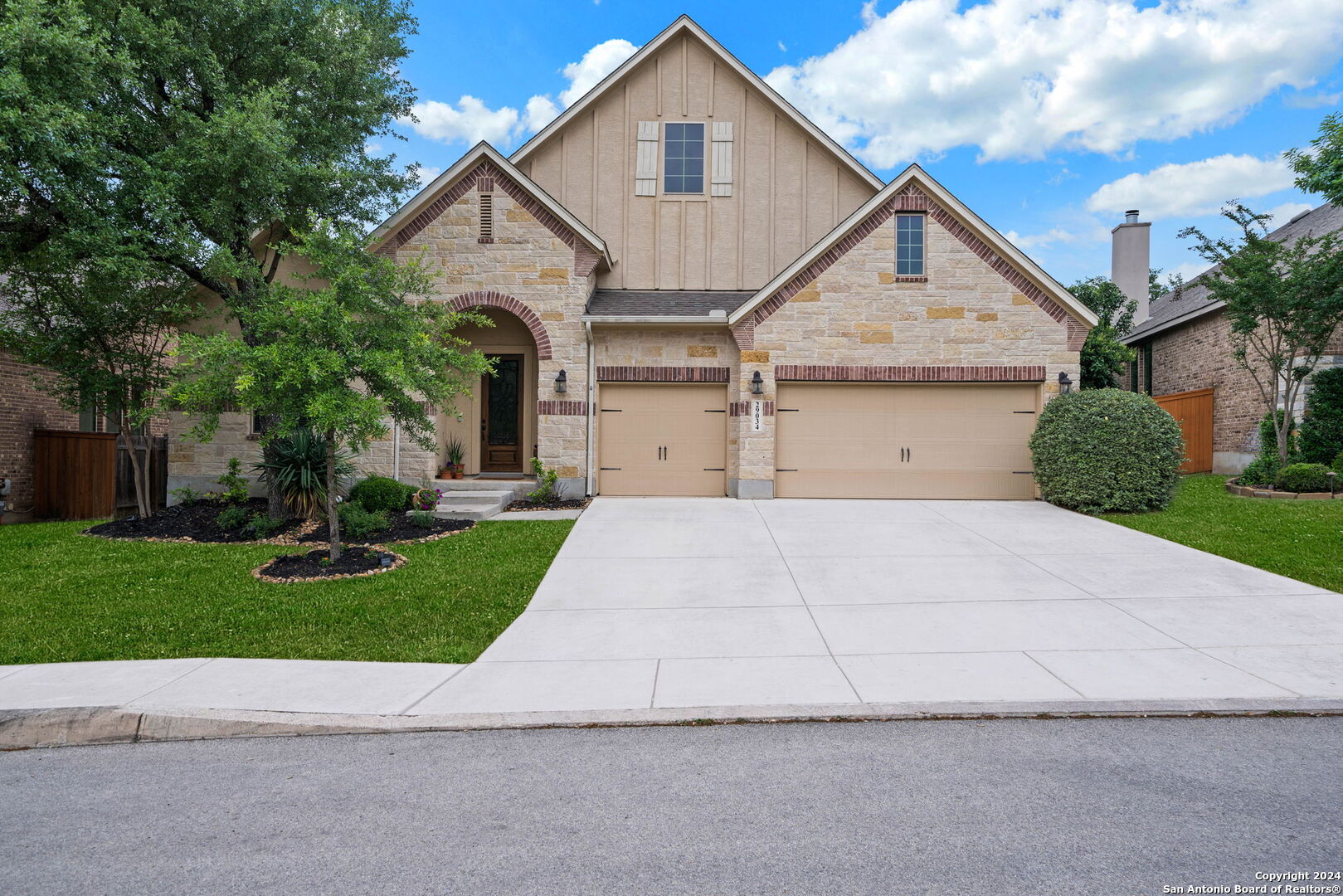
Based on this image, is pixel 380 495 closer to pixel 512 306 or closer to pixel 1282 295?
pixel 512 306

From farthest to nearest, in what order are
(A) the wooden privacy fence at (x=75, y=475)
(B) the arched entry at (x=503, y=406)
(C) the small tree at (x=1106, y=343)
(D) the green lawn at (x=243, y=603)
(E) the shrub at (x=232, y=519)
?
(C) the small tree at (x=1106, y=343)
(A) the wooden privacy fence at (x=75, y=475)
(B) the arched entry at (x=503, y=406)
(E) the shrub at (x=232, y=519)
(D) the green lawn at (x=243, y=603)

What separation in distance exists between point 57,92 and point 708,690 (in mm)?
11141

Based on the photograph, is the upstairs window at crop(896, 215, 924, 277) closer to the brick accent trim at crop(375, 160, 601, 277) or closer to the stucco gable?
the stucco gable

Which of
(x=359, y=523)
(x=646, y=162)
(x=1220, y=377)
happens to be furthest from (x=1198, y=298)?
(x=359, y=523)

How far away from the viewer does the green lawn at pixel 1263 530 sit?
8.84 metres

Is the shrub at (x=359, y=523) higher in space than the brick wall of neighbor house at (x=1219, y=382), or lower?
lower

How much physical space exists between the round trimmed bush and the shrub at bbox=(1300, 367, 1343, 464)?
6.43 metres

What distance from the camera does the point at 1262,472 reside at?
15523 mm

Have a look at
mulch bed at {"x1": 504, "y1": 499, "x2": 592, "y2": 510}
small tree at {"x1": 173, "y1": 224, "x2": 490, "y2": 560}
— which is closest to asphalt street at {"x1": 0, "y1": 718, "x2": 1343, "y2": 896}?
small tree at {"x1": 173, "y1": 224, "x2": 490, "y2": 560}

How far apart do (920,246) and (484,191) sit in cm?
833

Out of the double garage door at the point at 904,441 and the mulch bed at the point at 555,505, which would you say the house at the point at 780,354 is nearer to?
the double garage door at the point at 904,441

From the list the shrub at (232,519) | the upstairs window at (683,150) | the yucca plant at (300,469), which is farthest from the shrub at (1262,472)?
the shrub at (232,519)

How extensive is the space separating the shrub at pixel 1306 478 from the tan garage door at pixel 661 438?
1025 cm

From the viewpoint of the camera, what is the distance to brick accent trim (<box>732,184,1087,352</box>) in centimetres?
1416
